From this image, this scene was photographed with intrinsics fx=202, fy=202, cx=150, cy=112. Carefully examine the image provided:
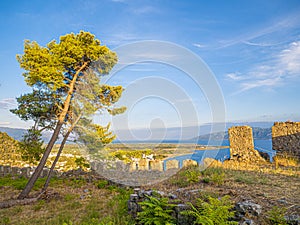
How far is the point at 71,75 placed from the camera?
32.4ft

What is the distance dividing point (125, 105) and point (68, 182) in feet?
16.9

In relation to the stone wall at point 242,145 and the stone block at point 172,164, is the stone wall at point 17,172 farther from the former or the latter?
the stone wall at point 242,145

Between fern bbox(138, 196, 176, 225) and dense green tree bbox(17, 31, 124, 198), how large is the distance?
580cm

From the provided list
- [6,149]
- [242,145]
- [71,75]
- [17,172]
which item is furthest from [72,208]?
[6,149]

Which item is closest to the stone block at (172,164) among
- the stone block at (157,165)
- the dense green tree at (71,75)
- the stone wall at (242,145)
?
the stone block at (157,165)

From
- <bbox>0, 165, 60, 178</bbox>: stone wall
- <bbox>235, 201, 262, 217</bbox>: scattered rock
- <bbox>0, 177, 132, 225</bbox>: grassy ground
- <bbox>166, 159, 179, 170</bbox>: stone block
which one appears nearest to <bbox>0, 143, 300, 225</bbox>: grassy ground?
<bbox>0, 177, 132, 225</bbox>: grassy ground

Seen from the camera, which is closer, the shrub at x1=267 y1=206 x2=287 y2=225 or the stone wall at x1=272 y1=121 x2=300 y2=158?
the shrub at x1=267 y1=206 x2=287 y2=225

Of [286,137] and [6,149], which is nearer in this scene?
[286,137]

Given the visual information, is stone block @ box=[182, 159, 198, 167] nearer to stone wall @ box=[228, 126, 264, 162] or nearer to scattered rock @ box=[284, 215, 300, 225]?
stone wall @ box=[228, 126, 264, 162]

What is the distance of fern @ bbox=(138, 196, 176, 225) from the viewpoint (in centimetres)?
390

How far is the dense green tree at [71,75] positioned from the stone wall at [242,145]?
7.82 metres

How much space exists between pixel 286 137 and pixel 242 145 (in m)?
2.38

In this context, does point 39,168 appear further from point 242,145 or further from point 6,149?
point 242,145

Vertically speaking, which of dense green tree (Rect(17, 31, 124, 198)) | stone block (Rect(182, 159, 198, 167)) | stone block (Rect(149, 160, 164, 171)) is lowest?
stone block (Rect(149, 160, 164, 171))
